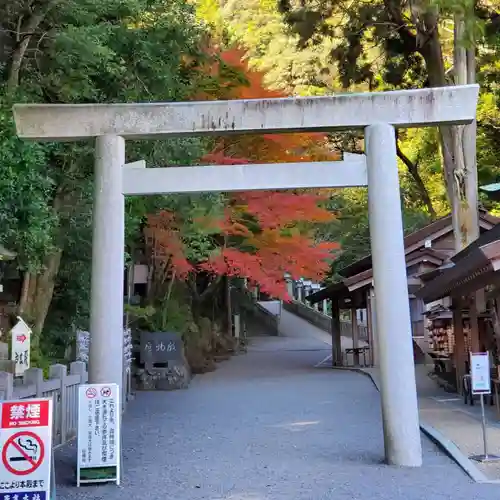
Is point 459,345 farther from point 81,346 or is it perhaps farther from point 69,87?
point 69,87

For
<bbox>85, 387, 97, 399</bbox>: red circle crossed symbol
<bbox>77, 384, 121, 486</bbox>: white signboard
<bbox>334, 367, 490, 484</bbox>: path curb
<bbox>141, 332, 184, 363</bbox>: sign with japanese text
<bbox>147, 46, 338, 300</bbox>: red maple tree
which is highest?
<bbox>147, 46, 338, 300</bbox>: red maple tree

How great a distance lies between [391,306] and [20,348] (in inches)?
208

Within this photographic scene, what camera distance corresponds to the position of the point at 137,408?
1357 cm

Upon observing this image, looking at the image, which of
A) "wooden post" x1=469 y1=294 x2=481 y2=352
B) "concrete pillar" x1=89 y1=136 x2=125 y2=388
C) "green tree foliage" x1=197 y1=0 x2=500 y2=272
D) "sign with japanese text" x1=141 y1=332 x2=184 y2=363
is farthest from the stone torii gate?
"sign with japanese text" x1=141 y1=332 x2=184 y2=363

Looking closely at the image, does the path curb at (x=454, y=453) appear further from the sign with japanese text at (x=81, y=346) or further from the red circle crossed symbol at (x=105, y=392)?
the sign with japanese text at (x=81, y=346)

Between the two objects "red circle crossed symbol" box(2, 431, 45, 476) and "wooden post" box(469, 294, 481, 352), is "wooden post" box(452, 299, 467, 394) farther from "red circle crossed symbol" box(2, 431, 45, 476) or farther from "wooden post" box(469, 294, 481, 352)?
"red circle crossed symbol" box(2, 431, 45, 476)

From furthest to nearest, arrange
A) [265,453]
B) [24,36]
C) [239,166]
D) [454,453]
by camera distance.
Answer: [24,36]
[265,453]
[454,453]
[239,166]

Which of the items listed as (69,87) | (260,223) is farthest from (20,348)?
(260,223)

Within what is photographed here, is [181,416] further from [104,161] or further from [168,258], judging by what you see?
[168,258]

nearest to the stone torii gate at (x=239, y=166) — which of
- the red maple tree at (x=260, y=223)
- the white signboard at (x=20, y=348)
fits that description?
the white signboard at (x=20, y=348)

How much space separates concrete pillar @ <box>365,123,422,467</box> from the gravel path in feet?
1.32

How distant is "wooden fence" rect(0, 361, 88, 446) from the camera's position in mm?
7512

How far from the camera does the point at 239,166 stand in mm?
7578

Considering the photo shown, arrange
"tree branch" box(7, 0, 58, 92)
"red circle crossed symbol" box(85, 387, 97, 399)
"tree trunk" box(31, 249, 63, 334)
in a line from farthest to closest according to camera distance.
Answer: "tree trunk" box(31, 249, 63, 334)
"tree branch" box(7, 0, 58, 92)
"red circle crossed symbol" box(85, 387, 97, 399)
